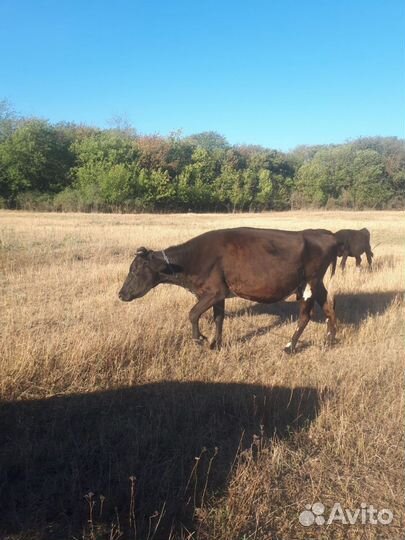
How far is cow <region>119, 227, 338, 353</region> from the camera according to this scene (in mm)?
6969

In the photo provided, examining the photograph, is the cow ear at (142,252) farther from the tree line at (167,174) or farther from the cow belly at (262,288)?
the tree line at (167,174)

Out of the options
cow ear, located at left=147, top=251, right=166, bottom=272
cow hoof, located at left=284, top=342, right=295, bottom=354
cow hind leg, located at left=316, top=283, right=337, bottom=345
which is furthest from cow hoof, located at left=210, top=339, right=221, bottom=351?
cow hind leg, located at left=316, top=283, right=337, bottom=345

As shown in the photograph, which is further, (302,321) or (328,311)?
(328,311)

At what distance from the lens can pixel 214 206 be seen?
67.6 m

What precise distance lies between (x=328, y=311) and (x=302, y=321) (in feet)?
2.38

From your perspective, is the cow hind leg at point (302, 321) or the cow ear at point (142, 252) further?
the cow ear at point (142, 252)

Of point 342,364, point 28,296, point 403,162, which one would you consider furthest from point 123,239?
point 403,162

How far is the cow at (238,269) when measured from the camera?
6.97 metres

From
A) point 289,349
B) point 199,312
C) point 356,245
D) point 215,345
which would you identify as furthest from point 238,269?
point 356,245

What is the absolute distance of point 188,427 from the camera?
4.33 m

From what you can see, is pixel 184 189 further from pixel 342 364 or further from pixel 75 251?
pixel 342 364

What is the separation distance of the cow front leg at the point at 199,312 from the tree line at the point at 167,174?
144ft

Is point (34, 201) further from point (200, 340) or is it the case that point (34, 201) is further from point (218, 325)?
point (200, 340)

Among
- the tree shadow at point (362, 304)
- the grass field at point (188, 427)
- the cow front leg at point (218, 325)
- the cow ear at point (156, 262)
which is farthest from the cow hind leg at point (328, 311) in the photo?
the cow ear at point (156, 262)
